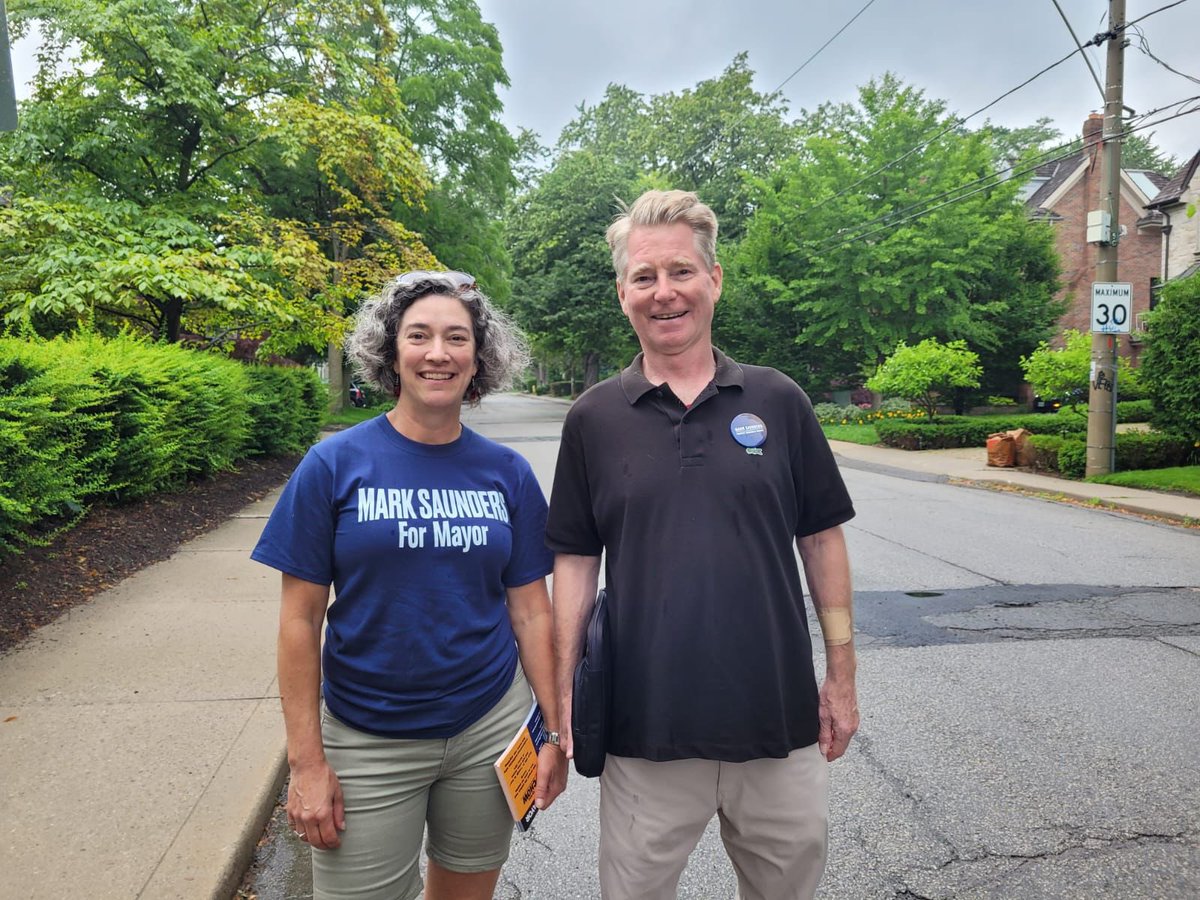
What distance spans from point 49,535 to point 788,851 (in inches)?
244

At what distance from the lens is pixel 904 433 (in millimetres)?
19531

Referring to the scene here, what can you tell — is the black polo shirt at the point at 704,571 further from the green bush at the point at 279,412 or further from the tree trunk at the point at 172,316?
the tree trunk at the point at 172,316

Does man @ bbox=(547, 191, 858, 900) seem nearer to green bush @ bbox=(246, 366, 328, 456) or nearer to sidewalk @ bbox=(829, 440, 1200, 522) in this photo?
sidewalk @ bbox=(829, 440, 1200, 522)

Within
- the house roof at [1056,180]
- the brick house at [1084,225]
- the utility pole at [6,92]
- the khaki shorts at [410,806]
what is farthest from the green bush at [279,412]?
the house roof at [1056,180]

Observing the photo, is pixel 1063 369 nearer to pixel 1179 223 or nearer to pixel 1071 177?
pixel 1179 223

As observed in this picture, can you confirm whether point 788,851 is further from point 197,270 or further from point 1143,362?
point 1143,362

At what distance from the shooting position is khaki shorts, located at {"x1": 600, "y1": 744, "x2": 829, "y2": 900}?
1.87m

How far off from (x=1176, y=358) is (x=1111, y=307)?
127 cm

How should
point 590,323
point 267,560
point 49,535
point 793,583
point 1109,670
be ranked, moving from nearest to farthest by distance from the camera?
point 267,560, point 793,583, point 1109,670, point 49,535, point 590,323

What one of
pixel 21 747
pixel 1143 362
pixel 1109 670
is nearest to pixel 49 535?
pixel 21 747

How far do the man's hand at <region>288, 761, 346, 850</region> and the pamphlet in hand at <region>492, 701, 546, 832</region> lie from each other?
363 millimetres

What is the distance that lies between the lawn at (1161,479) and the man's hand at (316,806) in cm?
1284

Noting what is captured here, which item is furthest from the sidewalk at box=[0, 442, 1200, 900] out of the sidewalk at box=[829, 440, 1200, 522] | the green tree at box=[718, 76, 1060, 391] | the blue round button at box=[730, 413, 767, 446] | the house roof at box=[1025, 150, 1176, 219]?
the house roof at box=[1025, 150, 1176, 219]

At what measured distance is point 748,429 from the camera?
1.88 meters
